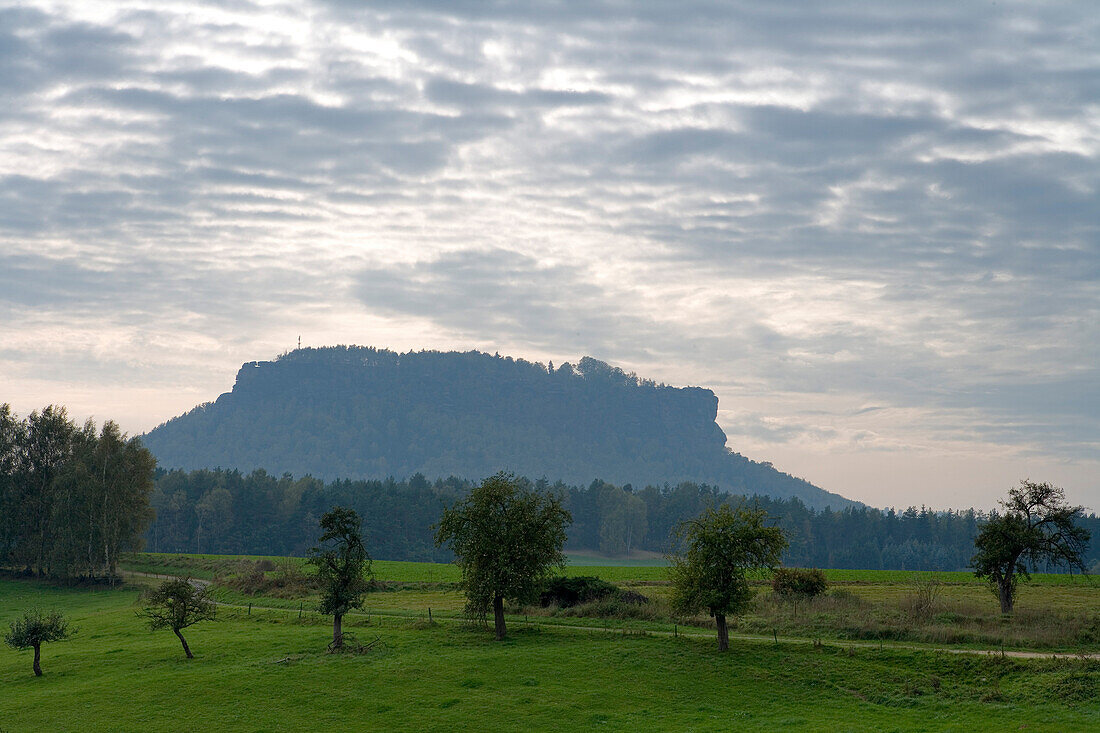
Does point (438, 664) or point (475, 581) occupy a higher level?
point (475, 581)

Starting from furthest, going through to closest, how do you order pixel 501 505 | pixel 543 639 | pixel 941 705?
pixel 501 505 → pixel 543 639 → pixel 941 705

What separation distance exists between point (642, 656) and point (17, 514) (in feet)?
353

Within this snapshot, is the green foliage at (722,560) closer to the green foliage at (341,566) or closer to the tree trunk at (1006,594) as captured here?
the tree trunk at (1006,594)

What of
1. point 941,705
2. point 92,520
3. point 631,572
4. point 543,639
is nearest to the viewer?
point 941,705

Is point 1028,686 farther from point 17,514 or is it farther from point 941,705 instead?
point 17,514

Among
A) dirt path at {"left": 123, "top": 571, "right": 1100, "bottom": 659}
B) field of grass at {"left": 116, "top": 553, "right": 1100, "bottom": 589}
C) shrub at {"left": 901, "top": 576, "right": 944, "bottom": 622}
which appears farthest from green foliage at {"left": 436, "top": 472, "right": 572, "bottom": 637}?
field of grass at {"left": 116, "top": 553, "right": 1100, "bottom": 589}

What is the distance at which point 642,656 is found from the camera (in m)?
57.1

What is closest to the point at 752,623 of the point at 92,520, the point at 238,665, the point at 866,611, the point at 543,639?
the point at 866,611

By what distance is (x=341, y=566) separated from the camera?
6538cm

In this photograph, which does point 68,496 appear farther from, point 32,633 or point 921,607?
point 921,607

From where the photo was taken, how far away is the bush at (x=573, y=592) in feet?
250

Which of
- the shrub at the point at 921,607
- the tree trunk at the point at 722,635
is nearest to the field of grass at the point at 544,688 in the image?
the tree trunk at the point at 722,635

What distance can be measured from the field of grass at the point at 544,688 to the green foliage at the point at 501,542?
3.54 metres

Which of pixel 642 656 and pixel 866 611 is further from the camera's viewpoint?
pixel 866 611
